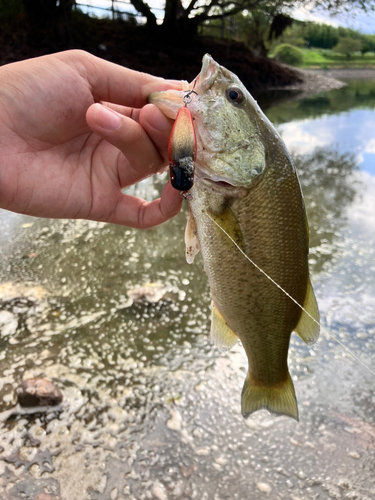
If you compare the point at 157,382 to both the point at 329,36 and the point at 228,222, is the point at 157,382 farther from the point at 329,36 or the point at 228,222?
the point at 329,36

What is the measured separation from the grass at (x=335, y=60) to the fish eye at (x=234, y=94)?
1988 inches

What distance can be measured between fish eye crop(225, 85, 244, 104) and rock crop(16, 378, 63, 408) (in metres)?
2.31

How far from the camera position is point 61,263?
4.46m

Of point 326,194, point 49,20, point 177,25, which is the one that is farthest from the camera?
point 177,25

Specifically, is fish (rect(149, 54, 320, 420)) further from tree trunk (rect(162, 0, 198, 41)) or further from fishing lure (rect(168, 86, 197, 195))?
tree trunk (rect(162, 0, 198, 41))

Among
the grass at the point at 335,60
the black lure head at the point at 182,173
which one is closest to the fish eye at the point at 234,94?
the black lure head at the point at 182,173

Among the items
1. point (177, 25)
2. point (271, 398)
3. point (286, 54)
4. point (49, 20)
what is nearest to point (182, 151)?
point (271, 398)

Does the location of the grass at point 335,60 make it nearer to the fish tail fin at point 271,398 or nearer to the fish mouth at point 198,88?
the fish mouth at point 198,88

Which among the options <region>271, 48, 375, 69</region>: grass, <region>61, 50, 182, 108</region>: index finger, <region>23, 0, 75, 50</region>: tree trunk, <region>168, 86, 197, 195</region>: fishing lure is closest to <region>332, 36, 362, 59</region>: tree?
<region>271, 48, 375, 69</region>: grass

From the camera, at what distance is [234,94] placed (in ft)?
5.16

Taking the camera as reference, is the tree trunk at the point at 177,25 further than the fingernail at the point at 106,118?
Yes

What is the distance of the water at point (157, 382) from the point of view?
236 cm

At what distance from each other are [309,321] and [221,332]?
0.45 metres

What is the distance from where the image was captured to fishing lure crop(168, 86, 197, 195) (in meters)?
1.34
